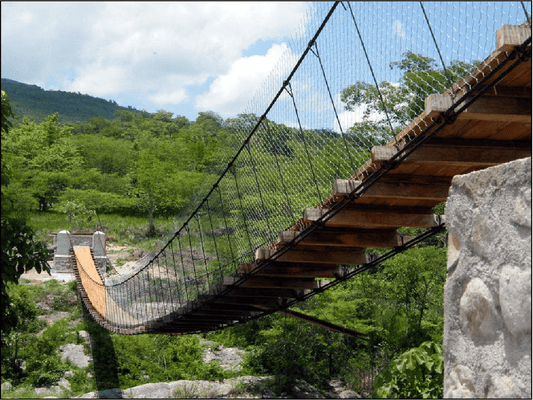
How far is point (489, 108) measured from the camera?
3584mm

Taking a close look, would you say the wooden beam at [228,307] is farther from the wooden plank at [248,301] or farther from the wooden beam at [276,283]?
the wooden beam at [276,283]

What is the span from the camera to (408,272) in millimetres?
11516

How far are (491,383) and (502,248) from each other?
1.24 feet

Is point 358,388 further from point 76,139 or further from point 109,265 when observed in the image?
point 76,139

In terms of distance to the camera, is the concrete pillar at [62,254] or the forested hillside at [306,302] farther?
the concrete pillar at [62,254]

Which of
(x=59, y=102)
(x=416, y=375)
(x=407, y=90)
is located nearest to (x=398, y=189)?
(x=407, y=90)

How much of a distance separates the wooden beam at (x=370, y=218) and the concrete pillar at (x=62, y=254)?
13.1 meters

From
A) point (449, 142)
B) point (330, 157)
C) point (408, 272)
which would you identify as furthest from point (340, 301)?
point (449, 142)

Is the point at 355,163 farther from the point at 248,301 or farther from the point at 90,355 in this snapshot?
Answer: the point at 90,355

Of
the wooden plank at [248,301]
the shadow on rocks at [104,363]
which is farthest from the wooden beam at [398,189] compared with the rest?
the shadow on rocks at [104,363]

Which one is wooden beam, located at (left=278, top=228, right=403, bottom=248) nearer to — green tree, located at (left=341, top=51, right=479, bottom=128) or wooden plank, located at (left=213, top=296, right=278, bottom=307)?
green tree, located at (left=341, top=51, right=479, bottom=128)

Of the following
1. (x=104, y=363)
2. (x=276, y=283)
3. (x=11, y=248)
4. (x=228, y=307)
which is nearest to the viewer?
(x=11, y=248)

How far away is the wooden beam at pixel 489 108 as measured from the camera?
11.7ft

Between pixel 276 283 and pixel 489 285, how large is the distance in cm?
536
